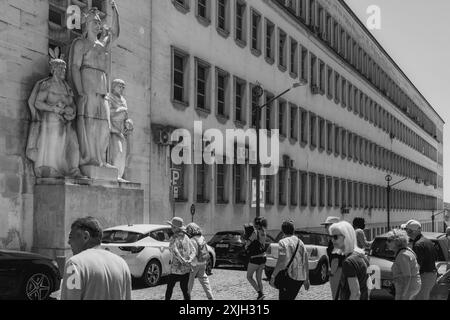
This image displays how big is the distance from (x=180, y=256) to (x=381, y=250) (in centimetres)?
526

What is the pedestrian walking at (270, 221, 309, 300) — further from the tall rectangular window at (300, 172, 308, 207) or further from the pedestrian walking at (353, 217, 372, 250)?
the tall rectangular window at (300, 172, 308, 207)

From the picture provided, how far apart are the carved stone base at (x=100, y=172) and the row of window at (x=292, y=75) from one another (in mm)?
7785

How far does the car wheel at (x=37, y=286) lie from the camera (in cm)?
1266

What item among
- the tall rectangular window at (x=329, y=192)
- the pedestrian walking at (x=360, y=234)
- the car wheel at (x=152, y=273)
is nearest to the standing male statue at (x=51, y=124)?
the car wheel at (x=152, y=273)

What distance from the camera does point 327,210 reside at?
1973 inches

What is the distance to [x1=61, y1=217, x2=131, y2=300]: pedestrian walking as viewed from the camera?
4.63m

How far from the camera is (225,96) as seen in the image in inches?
1312

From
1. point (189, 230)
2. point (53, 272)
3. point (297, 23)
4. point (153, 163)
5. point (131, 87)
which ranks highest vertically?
point (297, 23)

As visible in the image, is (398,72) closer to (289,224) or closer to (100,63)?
(100,63)

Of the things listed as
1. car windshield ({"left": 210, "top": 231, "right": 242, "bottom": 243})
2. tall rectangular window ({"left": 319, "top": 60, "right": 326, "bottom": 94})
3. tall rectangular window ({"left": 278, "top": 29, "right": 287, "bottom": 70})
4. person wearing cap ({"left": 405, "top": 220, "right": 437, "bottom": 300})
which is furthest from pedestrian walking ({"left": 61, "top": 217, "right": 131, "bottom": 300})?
tall rectangular window ({"left": 319, "top": 60, "right": 326, "bottom": 94})

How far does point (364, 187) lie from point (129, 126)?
137 ft

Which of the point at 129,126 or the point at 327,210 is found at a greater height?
the point at 129,126
